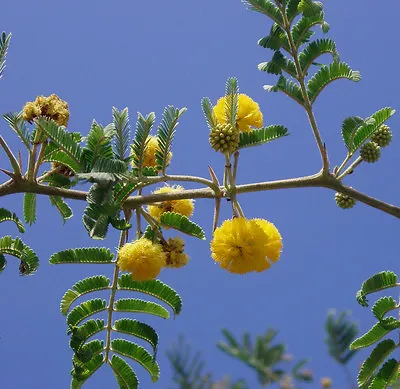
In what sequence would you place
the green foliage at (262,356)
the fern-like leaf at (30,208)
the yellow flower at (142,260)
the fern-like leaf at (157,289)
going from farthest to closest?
the fern-like leaf at (30,208)
the fern-like leaf at (157,289)
the yellow flower at (142,260)
the green foliage at (262,356)

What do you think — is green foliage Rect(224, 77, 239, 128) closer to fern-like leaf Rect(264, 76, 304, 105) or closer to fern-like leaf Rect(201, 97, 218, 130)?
fern-like leaf Rect(201, 97, 218, 130)

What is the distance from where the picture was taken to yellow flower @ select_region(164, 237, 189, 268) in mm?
4426

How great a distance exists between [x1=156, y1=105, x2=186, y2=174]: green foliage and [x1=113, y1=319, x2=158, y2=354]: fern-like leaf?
4.89 ft

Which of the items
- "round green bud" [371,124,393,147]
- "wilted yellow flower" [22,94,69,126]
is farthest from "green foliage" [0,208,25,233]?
"round green bud" [371,124,393,147]

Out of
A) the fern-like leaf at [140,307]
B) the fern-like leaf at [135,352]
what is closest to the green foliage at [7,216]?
the fern-like leaf at [140,307]

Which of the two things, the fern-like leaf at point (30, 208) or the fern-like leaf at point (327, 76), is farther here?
the fern-like leaf at point (30, 208)

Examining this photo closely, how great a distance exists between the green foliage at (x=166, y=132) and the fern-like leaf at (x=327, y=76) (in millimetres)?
980

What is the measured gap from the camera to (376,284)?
4773 millimetres

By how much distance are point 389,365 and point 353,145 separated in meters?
1.88

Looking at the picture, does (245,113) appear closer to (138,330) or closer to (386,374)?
(138,330)

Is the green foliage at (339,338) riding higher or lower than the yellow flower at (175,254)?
lower

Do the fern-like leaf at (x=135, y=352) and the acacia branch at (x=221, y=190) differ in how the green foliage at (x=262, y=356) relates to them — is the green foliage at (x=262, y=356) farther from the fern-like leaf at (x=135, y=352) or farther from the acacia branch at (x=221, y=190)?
the fern-like leaf at (x=135, y=352)

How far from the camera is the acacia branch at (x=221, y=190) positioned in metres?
4.24

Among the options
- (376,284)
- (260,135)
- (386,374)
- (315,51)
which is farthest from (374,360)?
(315,51)
